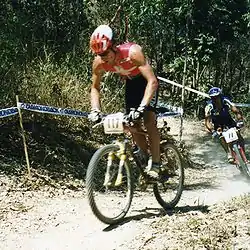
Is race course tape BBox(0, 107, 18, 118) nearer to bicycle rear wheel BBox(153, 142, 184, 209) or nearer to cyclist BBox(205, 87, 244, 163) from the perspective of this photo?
bicycle rear wheel BBox(153, 142, 184, 209)

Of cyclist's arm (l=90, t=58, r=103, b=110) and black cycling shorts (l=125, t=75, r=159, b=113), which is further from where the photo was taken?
black cycling shorts (l=125, t=75, r=159, b=113)

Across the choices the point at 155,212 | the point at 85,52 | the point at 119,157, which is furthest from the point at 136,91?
the point at 85,52

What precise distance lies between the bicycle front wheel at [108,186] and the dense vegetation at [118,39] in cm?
264

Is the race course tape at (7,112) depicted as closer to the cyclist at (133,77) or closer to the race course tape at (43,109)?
the race course tape at (43,109)

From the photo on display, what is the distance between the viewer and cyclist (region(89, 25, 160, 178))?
4.38 metres

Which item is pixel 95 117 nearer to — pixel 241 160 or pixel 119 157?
pixel 119 157

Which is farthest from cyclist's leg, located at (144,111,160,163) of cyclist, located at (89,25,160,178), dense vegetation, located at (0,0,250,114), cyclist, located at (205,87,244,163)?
cyclist, located at (205,87,244,163)

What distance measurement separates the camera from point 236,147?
8047mm

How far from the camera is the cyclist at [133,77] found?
4.38 m

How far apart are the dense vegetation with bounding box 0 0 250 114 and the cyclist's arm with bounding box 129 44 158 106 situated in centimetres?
238

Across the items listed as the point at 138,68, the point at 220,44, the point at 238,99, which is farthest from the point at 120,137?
the point at 238,99

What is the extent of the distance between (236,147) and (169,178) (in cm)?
292

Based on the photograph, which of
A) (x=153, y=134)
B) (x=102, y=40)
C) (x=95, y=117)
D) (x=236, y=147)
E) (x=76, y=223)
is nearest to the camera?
(x=102, y=40)

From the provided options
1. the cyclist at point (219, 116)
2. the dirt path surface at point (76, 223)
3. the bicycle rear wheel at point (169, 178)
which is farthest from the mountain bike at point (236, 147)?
the bicycle rear wheel at point (169, 178)
